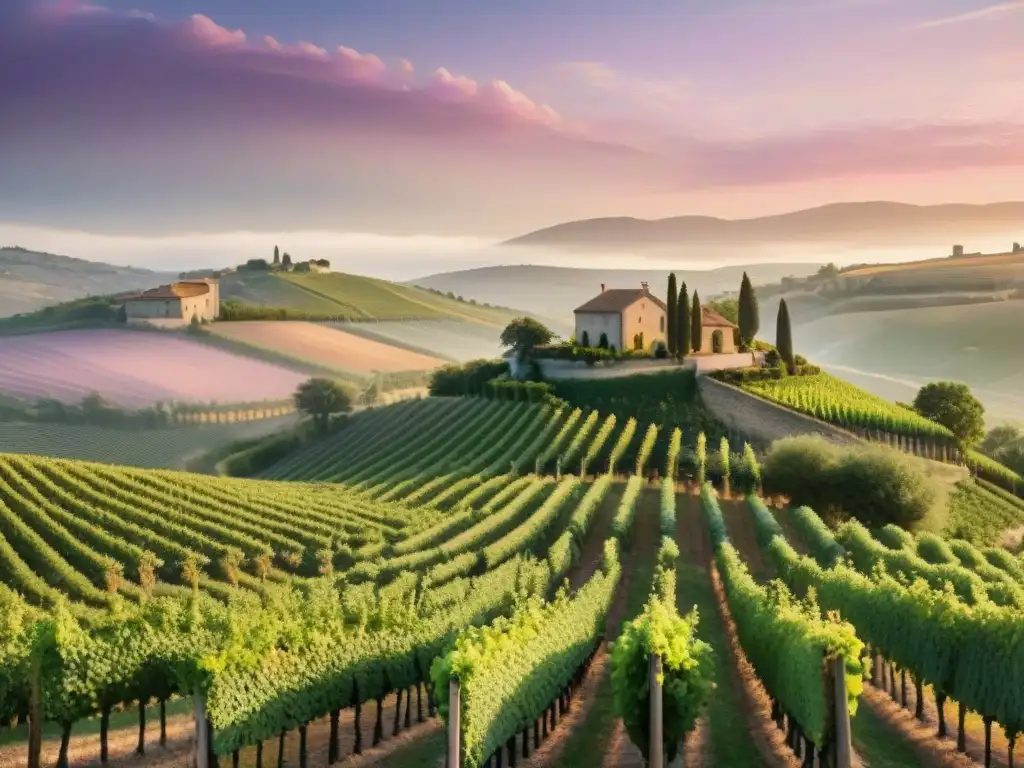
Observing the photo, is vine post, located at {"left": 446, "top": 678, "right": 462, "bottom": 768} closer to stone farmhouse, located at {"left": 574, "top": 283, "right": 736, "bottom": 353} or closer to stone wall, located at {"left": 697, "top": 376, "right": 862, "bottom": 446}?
stone wall, located at {"left": 697, "top": 376, "right": 862, "bottom": 446}

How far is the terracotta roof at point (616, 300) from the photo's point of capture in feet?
223

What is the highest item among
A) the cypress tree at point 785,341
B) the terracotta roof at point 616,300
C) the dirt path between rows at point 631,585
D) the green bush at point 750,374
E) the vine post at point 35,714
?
the terracotta roof at point 616,300

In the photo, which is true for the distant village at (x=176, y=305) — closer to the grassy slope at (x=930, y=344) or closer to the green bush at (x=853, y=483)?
the green bush at (x=853, y=483)

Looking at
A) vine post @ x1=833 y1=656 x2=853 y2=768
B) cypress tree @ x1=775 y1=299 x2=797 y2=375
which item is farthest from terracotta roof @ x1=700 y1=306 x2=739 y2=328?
vine post @ x1=833 y1=656 x2=853 y2=768

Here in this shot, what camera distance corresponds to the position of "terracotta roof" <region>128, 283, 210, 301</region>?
340 feet

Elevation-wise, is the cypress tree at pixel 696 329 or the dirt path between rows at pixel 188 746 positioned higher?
the cypress tree at pixel 696 329

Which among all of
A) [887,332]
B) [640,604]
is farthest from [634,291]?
[887,332]

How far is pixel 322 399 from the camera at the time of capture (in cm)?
7969

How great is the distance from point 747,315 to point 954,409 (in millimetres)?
16565

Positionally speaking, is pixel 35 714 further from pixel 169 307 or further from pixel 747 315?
pixel 169 307

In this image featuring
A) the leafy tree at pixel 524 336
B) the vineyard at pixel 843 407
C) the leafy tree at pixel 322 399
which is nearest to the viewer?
the vineyard at pixel 843 407

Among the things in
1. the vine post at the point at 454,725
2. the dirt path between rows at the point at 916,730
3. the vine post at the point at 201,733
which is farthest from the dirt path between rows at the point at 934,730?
the vine post at the point at 201,733

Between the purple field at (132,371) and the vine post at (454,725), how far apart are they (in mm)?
80053

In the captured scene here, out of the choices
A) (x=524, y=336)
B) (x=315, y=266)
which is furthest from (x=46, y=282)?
(x=524, y=336)
